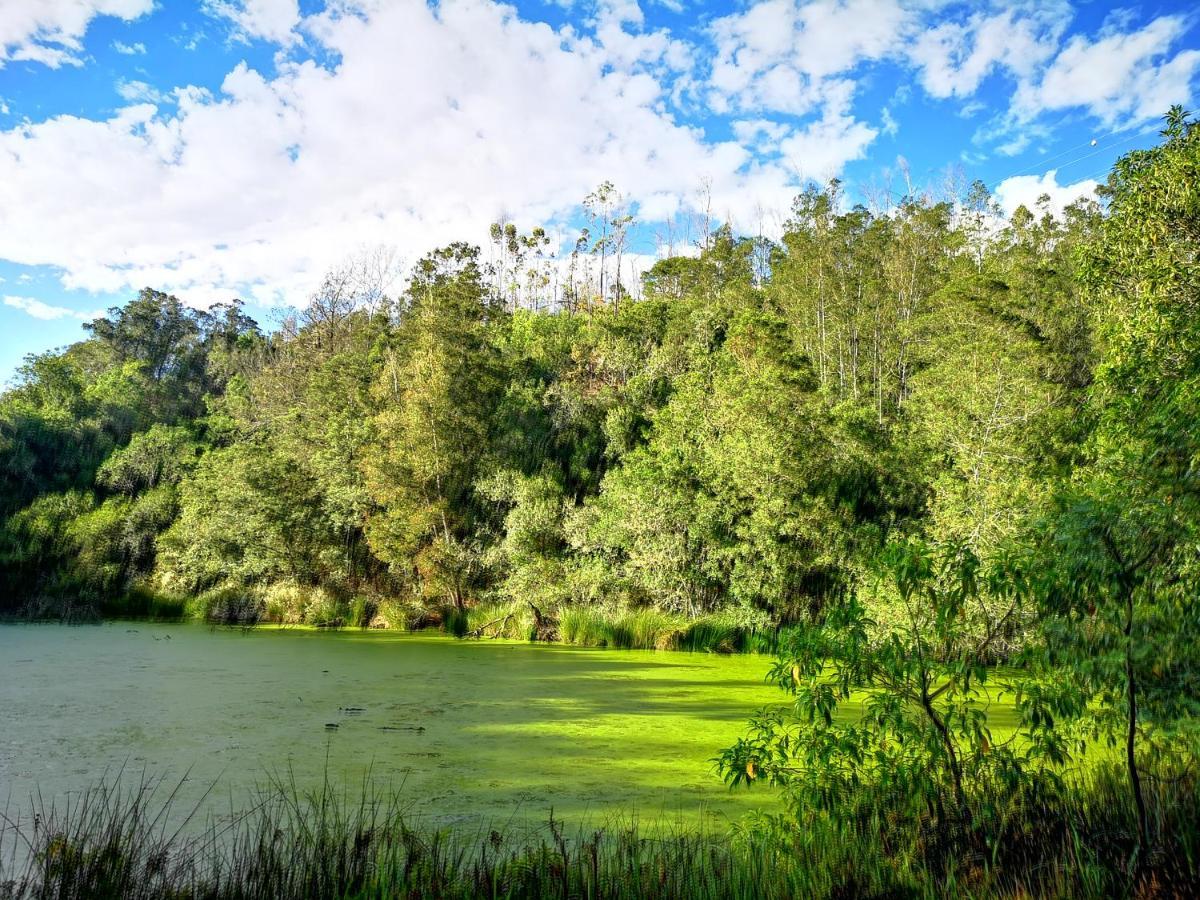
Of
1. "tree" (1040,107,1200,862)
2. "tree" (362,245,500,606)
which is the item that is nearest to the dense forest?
"tree" (362,245,500,606)

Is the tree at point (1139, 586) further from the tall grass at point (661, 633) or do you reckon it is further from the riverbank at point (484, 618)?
the tall grass at point (661, 633)

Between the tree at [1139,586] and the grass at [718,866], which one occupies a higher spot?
the tree at [1139,586]

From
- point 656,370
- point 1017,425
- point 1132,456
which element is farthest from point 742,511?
point 1132,456

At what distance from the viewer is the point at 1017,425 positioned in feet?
46.7

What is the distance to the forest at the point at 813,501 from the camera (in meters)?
3.09

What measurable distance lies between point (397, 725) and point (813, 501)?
1012 centimetres

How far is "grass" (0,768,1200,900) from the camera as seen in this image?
2.84m

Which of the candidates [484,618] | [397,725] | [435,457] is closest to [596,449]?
[435,457]

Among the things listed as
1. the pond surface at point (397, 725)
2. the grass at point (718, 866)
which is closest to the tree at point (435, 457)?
the pond surface at point (397, 725)

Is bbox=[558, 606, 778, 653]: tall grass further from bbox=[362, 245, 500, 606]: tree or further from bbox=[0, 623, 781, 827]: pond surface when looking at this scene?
bbox=[362, 245, 500, 606]: tree

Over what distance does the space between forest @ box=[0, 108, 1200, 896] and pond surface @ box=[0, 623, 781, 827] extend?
119cm

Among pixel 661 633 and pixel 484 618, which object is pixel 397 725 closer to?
pixel 661 633

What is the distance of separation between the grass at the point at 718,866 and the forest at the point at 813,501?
0.04 m

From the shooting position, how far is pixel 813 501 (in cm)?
1473
